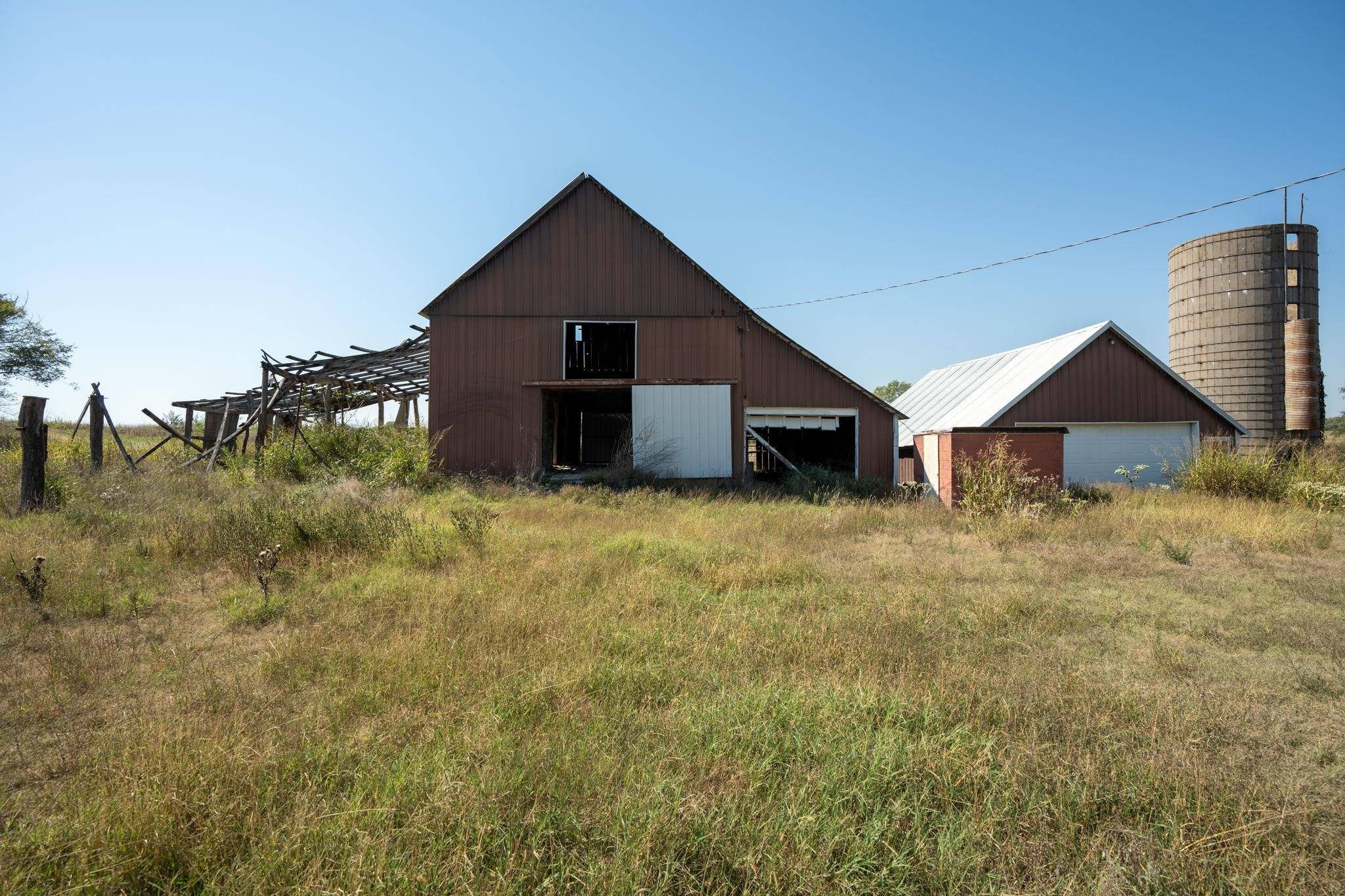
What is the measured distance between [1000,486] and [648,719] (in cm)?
993

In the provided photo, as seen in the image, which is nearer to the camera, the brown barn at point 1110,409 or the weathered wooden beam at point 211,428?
the brown barn at point 1110,409

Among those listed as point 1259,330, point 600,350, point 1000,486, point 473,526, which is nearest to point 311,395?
point 600,350

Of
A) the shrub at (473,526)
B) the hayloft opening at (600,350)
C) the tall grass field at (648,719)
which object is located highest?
the hayloft opening at (600,350)

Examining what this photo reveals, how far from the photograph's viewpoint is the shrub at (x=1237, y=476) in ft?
41.6

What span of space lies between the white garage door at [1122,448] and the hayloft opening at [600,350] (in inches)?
513

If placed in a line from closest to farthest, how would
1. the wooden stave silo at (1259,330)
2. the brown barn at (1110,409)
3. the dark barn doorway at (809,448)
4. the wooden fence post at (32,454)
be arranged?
the wooden fence post at (32,454) → the dark barn doorway at (809,448) → the wooden stave silo at (1259,330) → the brown barn at (1110,409)

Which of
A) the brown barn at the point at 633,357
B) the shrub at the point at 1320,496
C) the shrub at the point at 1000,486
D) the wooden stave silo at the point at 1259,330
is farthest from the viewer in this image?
the wooden stave silo at the point at 1259,330

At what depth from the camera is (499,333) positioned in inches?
637

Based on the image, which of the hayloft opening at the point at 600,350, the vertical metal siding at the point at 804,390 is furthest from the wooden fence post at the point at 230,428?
the vertical metal siding at the point at 804,390

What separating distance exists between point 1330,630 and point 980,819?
496 cm

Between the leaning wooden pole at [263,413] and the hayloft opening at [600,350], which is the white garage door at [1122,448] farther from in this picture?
the leaning wooden pole at [263,413]

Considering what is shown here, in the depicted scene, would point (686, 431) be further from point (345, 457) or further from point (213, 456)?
point (213, 456)

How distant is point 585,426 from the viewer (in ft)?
94.6

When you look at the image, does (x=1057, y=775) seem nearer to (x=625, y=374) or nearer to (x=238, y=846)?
(x=238, y=846)
